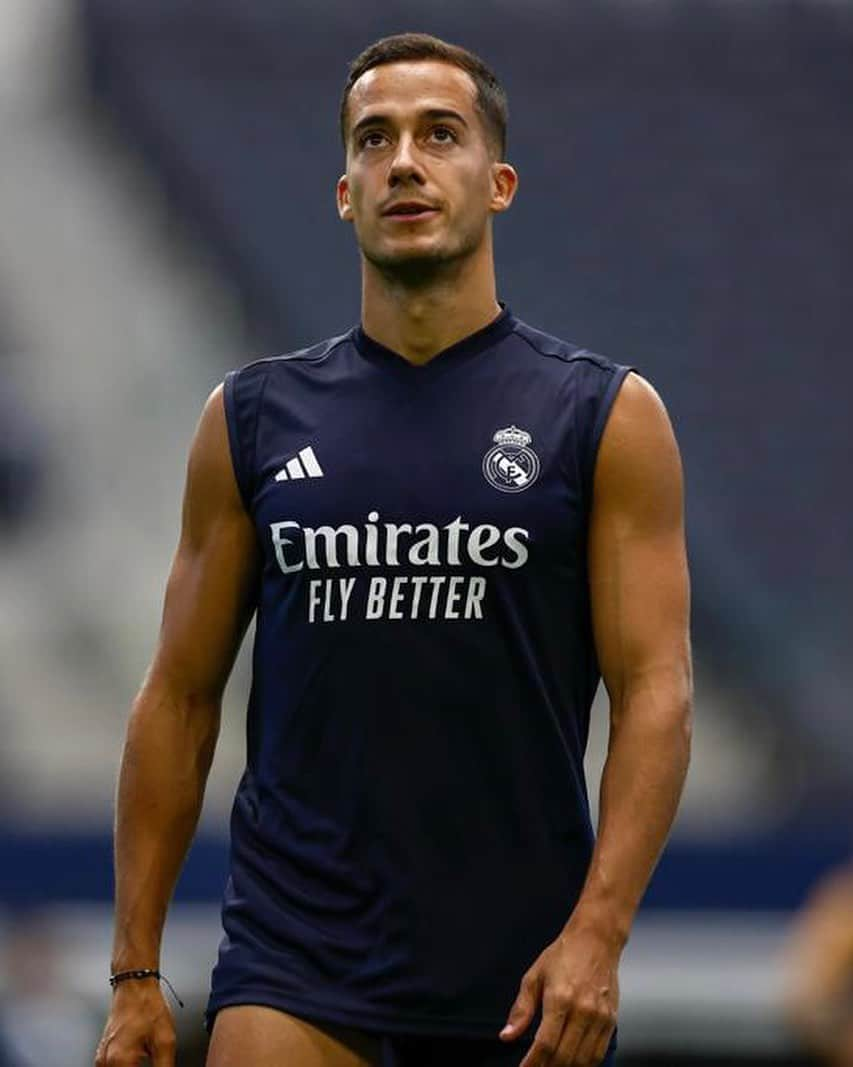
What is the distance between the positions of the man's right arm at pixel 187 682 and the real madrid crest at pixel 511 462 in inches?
16.8

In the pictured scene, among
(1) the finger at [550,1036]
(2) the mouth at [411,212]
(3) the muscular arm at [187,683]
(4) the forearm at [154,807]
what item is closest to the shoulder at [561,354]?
(2) the mouth at [411,212]

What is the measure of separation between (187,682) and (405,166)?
0.91 metres

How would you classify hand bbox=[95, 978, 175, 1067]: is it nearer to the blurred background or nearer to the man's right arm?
the man's right arm

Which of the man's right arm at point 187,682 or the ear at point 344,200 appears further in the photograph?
the ear at point 344,200

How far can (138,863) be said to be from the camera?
450 centimetres

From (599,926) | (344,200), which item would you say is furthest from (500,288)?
(599,926)

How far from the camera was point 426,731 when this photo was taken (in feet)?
14.2

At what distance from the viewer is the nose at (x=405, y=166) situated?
4.43 meters

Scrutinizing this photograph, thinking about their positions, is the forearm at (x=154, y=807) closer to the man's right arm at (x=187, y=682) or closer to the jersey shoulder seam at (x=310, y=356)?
the man's right arm at (x=187, y=682)

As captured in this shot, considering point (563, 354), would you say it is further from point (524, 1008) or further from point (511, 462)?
point (524, 1008)

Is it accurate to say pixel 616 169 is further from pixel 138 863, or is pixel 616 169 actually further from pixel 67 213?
pixel 138 863

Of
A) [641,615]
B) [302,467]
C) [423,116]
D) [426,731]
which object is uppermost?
[423,116]

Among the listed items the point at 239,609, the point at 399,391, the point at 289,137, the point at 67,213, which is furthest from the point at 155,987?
the point at 67,213

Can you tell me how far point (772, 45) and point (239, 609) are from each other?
13.3 m
